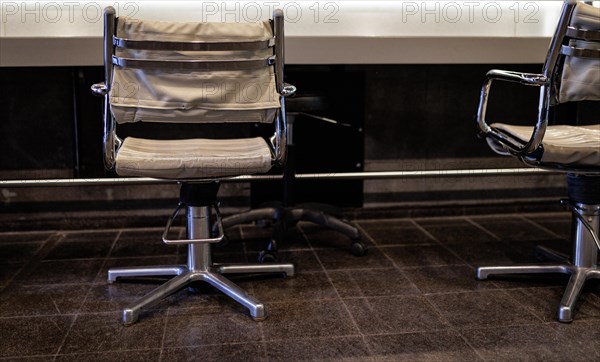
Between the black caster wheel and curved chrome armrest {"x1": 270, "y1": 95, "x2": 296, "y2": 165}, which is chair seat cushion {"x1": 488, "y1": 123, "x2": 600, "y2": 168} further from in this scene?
the black caster wheel

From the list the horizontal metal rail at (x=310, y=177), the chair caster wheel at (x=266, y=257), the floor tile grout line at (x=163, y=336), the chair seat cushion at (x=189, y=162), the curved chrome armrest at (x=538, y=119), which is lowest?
the floor tile grout line at (x=163, y=336)

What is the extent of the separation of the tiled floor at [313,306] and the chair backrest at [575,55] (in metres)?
0.72

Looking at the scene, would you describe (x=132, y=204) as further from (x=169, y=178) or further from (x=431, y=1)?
(x=431, y=1)

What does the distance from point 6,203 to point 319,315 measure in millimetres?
1818

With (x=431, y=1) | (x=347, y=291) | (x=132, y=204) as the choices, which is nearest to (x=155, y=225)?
(x=132, y=204)

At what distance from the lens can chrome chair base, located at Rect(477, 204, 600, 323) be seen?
7.37 feet

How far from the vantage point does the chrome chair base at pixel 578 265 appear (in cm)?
225

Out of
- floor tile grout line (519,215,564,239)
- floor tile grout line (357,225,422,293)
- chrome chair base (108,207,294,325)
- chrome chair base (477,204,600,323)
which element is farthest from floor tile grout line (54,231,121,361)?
floor tile grout line (519,215,564,239)

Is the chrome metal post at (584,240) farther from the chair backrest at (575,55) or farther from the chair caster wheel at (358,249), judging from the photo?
the chair caster wheel at (358,249)

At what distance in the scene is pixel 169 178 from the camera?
200 cm

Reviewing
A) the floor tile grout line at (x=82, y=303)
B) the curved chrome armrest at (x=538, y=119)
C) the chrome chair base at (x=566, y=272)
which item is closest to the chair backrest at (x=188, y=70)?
the floor tile grout line at (x=82, y=303)

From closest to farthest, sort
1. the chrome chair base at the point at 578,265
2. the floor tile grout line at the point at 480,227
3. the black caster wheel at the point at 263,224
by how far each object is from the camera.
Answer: the chrome chair base at the point at 578,265
the floor tile grout line at the point at 480,227
the black caster wheel at the point at 263,224

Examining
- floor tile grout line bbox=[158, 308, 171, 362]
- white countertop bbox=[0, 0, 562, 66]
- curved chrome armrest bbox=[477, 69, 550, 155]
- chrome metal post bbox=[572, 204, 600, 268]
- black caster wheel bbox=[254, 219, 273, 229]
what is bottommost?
floor tile grout line bbox=[158, 308, 171, 362]

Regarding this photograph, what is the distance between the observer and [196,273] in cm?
226
